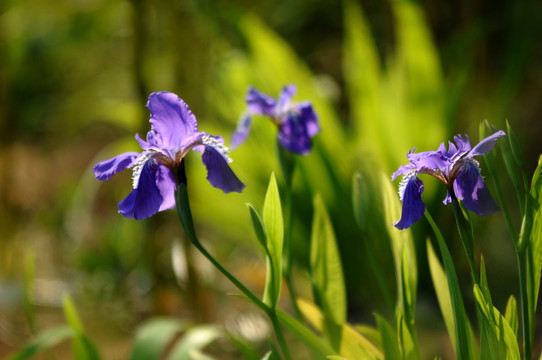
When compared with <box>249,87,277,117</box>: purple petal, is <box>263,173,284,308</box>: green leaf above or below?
below

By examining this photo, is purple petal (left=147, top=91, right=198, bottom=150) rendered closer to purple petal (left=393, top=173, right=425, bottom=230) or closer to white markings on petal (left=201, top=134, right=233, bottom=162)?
white markings on petal (left=201, top=134, right=233, bottom=162)

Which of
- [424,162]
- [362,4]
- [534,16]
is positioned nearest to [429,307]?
[424,162]

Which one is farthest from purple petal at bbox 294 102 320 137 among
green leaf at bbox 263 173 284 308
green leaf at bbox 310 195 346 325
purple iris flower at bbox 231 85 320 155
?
green leaf at bbox 263 173 284 308

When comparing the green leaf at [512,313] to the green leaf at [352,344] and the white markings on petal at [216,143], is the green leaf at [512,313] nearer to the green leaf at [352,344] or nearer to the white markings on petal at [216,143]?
the green leaf at [352,344]

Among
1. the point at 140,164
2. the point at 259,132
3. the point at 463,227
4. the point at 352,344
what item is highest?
the point at 259,132

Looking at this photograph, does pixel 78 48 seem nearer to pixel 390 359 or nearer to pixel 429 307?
pixel 429 307

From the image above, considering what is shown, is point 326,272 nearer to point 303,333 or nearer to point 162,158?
point 303,333

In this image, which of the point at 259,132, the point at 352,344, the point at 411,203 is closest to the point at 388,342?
the point at 352,344

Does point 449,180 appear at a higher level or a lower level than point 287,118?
lower
